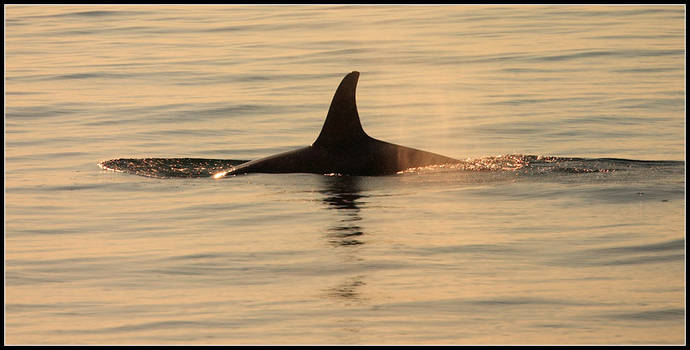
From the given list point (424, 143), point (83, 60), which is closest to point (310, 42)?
point (83, 60)

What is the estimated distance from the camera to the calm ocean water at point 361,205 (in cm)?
945

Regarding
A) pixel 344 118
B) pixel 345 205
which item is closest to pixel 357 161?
pixel 344 118

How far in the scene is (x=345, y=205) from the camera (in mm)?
13797

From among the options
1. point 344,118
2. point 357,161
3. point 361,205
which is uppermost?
point 344,118

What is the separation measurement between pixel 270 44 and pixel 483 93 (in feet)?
34.6

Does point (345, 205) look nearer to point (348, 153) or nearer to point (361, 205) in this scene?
point (361, 205)

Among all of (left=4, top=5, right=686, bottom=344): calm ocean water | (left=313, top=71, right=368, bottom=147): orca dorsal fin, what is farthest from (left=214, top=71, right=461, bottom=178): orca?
(left=4, top=5, right=686, bottom=344): calm ocean water

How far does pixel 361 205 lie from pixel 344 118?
202cm

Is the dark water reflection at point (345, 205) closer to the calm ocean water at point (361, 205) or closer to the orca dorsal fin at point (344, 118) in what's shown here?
the calm ocean water at point (361, 205)

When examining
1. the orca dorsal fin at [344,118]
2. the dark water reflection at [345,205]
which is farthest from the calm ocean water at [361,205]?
the orca dorsal fin at [344,118]

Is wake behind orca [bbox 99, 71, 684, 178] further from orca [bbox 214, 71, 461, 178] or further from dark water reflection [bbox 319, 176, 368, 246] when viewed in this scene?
dark water reflection [bbox 319, 176, 368, 246]

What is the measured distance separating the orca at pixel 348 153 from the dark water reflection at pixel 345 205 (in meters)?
0.25

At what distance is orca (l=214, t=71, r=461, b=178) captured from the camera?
15.5 m

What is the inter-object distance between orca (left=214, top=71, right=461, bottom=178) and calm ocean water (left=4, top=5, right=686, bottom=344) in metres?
0.25
